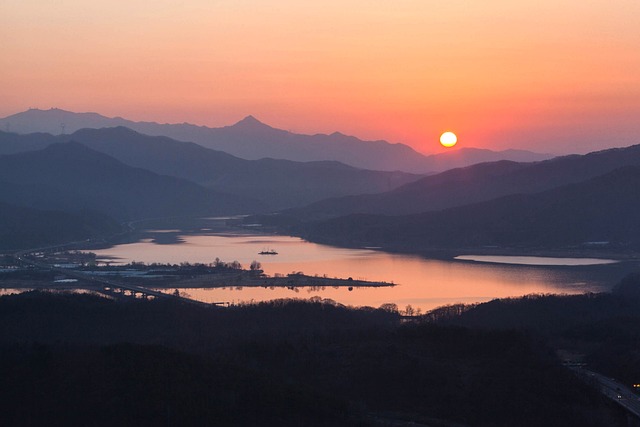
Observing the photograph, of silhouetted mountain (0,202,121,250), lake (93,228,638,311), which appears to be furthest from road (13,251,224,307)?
silhouetted mountain (0,202,121,250)

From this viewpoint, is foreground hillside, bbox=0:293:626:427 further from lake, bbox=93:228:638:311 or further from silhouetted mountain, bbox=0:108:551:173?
silhouetted mountain, bbox=0:108:551:173

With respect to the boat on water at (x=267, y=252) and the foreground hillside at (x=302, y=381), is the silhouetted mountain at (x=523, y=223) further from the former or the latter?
the foreground hillside at (x=302, y=381)

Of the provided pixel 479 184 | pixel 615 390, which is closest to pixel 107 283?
pixel 615 390

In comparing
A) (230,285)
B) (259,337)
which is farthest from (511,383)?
(230,285)

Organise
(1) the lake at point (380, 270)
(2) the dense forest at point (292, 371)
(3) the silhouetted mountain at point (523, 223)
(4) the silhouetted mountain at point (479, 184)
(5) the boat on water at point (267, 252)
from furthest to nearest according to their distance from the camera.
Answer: (4) the silhouetted mountain at point (479, 184), (3) the silhouetted mountain at point (523, 223), (5) the boat on water at point (267, 252), (1) the lake at point (380, 270), (2) the dense forest at point (292, 371)

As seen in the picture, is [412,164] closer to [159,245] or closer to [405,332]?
[159,245]

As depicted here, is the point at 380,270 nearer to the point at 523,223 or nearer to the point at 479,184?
the point at 523,223

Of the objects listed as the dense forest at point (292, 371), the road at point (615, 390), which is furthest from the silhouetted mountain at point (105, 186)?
the road at point (615, 390)
